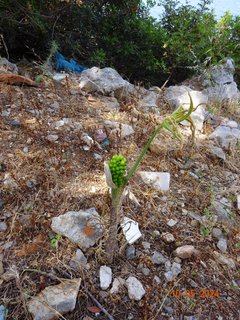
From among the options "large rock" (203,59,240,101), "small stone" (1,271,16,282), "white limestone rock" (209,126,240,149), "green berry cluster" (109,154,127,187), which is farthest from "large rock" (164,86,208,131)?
"small stone" (1,271,16,282)

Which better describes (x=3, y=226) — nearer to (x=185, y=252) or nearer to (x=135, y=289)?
(x=135, y=289)

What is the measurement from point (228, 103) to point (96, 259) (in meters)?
2.82

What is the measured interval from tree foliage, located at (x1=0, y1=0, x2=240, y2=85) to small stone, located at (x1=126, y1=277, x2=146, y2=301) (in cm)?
296

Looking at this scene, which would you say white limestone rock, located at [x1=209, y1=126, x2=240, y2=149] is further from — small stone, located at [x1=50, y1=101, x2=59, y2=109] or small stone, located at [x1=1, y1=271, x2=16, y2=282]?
small stone, located at [x1=1, y1=271, x2=16, y2=282]

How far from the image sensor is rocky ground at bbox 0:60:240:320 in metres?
1.47

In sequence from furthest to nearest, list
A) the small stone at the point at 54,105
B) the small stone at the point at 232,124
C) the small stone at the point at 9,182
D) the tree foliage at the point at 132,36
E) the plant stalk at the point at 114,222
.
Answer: the tree foliage at the point at 132,36 < the small stone at the point at 232,124 < the small stone at the point at 54,105 < the small stone at the point at 9,182 < the plant stalk at the point at 114,222

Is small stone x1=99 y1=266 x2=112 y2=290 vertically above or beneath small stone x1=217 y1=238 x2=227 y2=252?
beneath

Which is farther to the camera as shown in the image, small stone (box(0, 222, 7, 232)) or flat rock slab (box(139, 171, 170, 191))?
flat rock slab (box(139, 171, 170, 191))

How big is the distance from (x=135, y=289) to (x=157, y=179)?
2.84 feet

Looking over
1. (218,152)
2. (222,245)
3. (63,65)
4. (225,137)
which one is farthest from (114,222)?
(63,65)

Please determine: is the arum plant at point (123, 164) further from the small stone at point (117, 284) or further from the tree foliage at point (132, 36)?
the tree foliage at point (132, 36)

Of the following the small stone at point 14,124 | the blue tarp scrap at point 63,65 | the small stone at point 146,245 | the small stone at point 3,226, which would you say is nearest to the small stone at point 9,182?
the small stone at point 3,226
